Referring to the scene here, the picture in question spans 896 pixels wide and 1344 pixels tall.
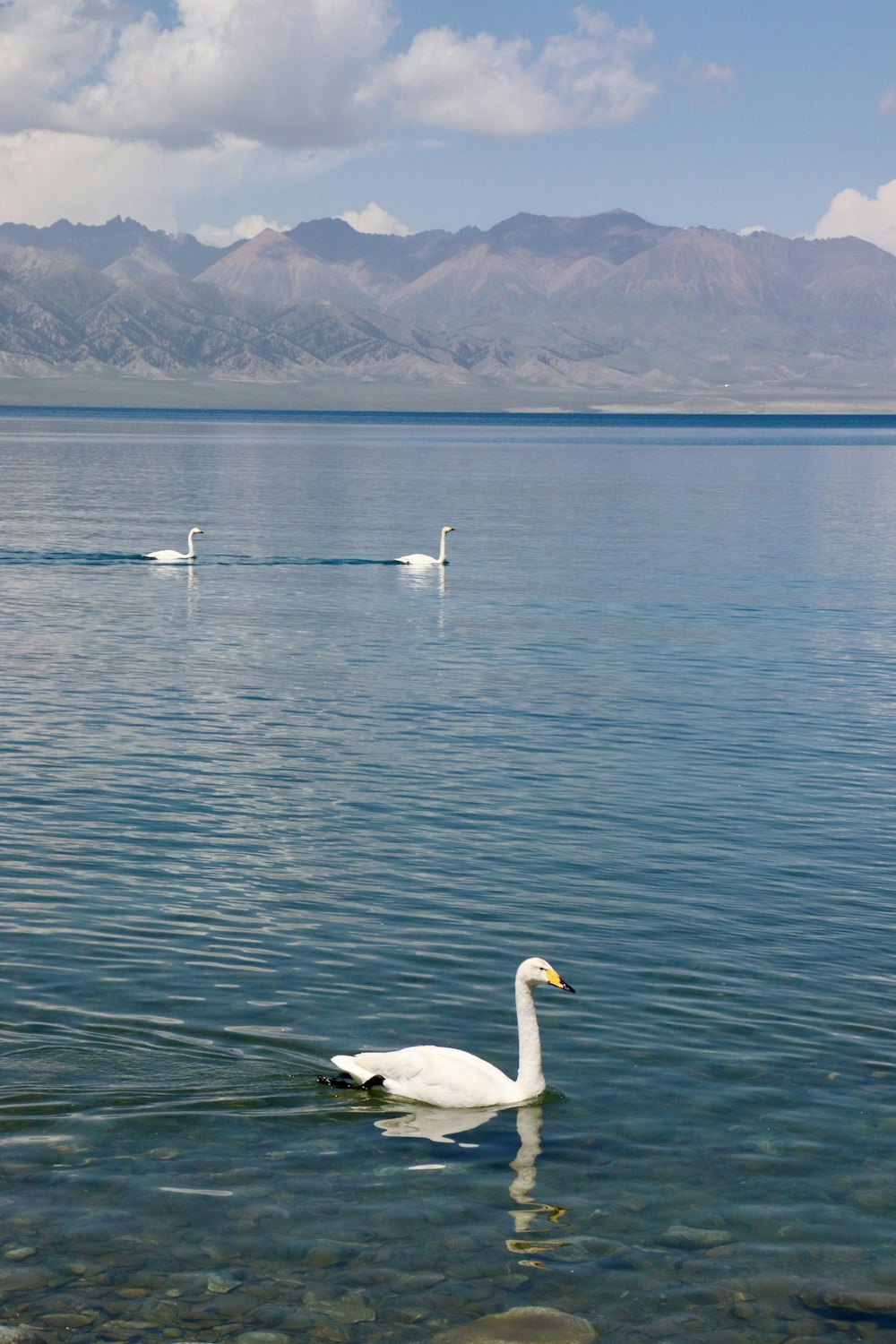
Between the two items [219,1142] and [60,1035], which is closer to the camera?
[219,1142]

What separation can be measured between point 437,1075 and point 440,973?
3804mm

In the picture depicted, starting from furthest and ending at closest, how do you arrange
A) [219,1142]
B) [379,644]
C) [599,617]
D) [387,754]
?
[599,617], [379,644], [387,754], [219,1142]

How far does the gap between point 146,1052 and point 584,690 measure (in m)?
22.3

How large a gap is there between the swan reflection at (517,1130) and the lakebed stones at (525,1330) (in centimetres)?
141

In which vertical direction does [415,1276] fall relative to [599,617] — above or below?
below

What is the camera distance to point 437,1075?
14891 millimetres

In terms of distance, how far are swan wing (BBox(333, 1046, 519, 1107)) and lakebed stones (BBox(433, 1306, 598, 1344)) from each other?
317 centimetres

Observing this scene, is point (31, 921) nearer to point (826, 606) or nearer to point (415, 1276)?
point (415, 1276)

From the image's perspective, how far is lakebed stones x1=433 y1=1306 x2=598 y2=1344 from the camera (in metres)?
11.4

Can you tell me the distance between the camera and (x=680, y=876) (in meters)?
22.7

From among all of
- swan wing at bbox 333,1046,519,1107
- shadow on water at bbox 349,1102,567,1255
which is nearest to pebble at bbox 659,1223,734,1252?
shadow on water at bbox 349,1102,567,1255

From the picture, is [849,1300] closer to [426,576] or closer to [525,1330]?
[525,1330]

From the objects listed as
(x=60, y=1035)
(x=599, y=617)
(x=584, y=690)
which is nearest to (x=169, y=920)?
(x=60, y=1035)

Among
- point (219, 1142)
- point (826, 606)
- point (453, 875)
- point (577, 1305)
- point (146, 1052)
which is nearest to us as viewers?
point (577, 1305)
